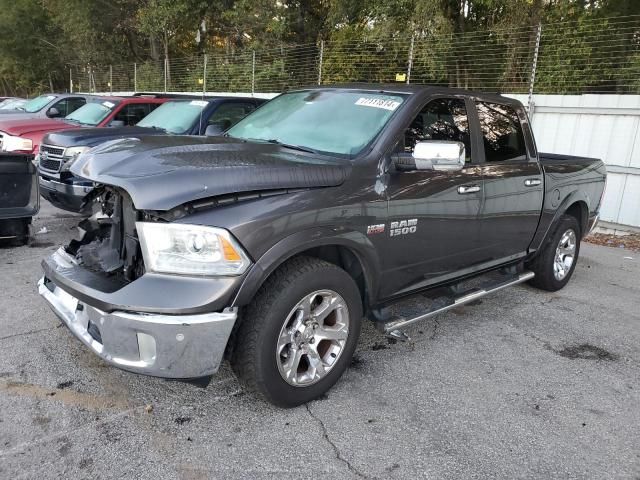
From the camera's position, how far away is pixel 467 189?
390 centimetres

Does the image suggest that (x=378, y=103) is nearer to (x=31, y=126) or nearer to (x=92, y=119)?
(x=92, y=119)

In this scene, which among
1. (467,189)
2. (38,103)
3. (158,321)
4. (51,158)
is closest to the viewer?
(158,321)

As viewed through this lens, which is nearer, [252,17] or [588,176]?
[588,176]

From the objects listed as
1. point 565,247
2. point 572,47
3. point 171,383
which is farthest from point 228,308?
point 572,47

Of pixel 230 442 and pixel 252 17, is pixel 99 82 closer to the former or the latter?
pixel 252 17

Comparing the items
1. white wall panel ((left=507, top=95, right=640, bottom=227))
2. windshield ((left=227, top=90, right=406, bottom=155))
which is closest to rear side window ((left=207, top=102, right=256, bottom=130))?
windshield ((left=227, top=90, right=406, bottom=155))

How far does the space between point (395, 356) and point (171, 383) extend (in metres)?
A: 1.54

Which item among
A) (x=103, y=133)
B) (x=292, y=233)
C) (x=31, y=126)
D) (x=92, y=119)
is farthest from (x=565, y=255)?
(x=31, y=126)

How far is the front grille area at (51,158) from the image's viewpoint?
6701mm

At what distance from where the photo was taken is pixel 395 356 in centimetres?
379

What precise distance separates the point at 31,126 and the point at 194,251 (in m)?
8.18

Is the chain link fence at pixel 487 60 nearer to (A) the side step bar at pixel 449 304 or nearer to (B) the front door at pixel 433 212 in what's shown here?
(A) the side step bar at pixel 449 304

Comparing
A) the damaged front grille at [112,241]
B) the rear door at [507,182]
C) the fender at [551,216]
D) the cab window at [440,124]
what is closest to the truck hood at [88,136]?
the damaged front grille at [112,241]

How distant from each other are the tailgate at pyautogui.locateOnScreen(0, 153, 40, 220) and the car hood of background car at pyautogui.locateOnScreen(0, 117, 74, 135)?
12.4ft
